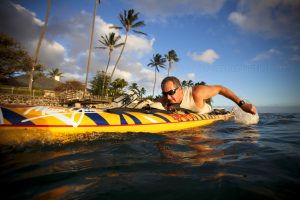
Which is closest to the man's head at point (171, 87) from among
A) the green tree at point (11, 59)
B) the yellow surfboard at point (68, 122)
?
the yellow surfboard at point (68, 122)

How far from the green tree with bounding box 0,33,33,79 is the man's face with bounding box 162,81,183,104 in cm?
2422

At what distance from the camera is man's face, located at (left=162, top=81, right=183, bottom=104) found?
394 centimetres

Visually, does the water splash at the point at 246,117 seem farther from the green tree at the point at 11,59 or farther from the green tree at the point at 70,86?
the green tree at the point at 70,86

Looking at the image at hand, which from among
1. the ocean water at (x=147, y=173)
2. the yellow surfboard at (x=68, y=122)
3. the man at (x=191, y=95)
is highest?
the man at (x=191, y=95)

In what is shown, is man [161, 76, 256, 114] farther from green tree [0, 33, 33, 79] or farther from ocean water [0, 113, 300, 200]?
green tree [0, 33, 33, 79]

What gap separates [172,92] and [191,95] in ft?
1.89

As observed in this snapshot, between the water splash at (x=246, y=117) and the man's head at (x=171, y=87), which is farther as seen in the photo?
the water splash at (x=246, y=117)

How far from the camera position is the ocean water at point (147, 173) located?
111 centimetres

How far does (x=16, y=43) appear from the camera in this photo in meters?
21.5

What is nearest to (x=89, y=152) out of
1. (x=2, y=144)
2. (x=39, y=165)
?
(x=39, y=165)

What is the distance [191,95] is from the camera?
169 inches

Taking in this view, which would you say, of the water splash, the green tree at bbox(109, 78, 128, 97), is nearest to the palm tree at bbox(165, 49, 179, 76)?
the green tree at bbox(109, 78, 128, 97)

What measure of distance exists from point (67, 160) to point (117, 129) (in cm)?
148

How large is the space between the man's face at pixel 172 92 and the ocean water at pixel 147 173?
1937 mm
